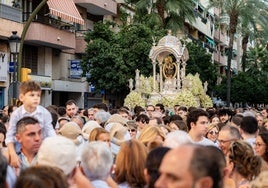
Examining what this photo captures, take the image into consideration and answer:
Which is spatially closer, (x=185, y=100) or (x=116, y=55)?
(x=185, y=100)

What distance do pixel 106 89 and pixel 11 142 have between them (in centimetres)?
2934

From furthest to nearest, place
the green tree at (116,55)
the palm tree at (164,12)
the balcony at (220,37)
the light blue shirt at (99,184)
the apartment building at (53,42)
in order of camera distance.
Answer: the balcony at (220,37), the palm tree at (164,12), the green tree at (116,55), the apartment building at (53,42), the light blue shirt at (99,184)

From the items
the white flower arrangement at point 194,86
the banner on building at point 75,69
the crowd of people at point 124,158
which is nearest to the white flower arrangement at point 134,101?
the white flower arrangement at point 194,86

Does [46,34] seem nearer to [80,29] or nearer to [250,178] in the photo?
[80,29]

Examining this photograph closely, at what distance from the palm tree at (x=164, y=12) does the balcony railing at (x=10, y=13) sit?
398 inches

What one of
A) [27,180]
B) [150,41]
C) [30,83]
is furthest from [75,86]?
[27,180]

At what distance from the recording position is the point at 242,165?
6219 mm

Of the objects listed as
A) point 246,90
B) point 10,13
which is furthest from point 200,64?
point 10,13

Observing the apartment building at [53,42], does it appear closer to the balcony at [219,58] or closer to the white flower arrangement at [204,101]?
the white flower arrangement at [204,101]

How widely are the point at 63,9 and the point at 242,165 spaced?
27.1 metres

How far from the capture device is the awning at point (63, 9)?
103ft

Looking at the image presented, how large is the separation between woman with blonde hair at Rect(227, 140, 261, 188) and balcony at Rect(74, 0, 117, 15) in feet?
104

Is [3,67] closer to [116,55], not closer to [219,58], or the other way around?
[116,55]

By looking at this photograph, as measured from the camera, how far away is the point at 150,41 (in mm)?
35938
